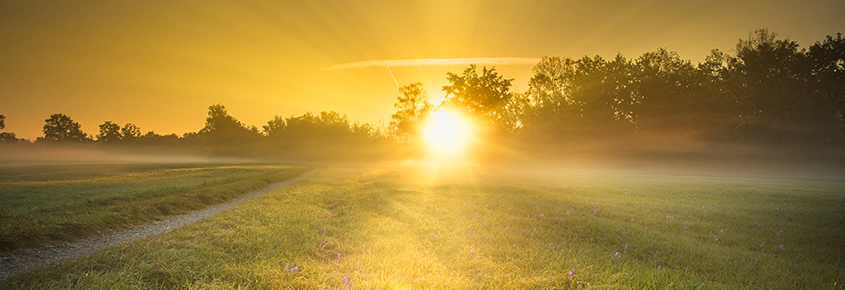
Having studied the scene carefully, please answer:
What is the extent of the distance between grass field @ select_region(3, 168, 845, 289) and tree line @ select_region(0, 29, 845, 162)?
45.0m

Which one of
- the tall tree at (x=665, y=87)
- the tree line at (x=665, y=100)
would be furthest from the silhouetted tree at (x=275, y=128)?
the tall tree at (x=665, y=87)

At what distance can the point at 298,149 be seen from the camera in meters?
92.6

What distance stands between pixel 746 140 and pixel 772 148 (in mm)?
2947

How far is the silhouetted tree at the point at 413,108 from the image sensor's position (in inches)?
2685

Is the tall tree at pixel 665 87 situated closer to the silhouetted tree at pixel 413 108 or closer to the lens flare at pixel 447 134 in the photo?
the lens flare at pixel 447 134

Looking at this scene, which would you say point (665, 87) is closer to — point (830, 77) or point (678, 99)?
point (678, 99)

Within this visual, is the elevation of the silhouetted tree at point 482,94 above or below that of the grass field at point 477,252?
above

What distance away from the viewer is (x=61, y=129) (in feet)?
299

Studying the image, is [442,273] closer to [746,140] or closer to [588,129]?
[588,129]

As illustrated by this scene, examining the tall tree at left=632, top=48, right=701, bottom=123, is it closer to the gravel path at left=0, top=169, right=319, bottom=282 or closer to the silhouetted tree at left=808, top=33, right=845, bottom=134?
the silhouetted tree at left=808, top=33, right=845, bottom=134

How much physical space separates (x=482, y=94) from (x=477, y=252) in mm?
58440

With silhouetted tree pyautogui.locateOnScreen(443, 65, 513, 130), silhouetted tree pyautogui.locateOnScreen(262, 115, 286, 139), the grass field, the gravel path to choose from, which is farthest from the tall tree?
silhouetted tree pyautogui.locateOnScreen(262, 115, 286, 139)

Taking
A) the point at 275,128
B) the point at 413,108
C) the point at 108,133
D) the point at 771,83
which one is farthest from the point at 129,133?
the point at 771,83

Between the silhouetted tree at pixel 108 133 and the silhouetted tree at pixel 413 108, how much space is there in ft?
376
